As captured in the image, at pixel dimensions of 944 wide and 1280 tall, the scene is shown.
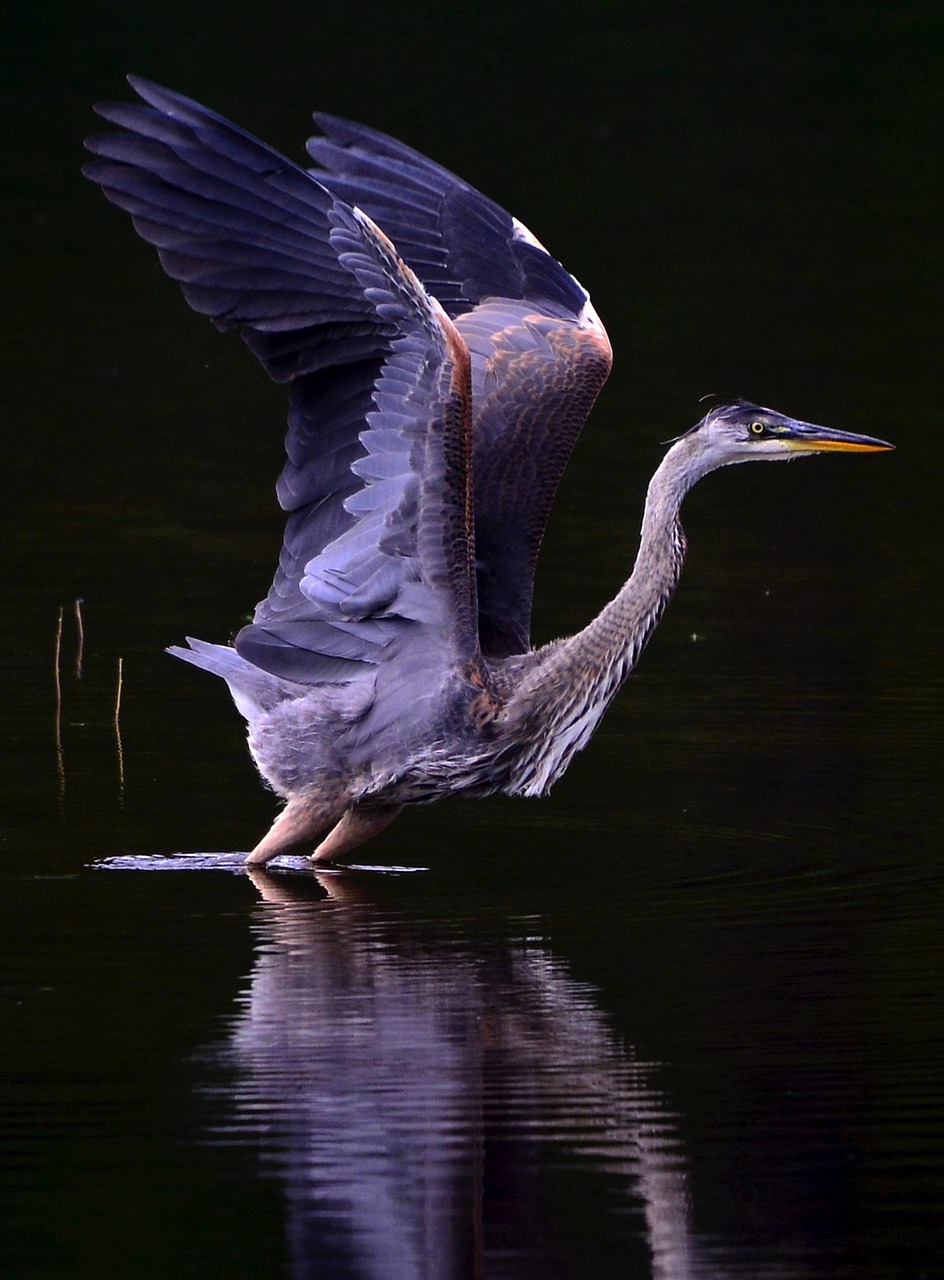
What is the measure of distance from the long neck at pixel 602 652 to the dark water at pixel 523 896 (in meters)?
0.26

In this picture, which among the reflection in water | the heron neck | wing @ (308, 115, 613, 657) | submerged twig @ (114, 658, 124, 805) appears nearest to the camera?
the reflection in water

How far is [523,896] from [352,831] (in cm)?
102

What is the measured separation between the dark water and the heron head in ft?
3.46

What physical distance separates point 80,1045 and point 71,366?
1013 centimetres

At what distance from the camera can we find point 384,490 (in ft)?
23.8

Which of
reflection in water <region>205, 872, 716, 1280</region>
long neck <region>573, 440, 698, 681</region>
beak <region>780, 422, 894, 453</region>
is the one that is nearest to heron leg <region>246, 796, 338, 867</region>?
reflection in water <region>205, 872, 716, 1280</region>

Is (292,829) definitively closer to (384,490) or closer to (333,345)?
(384,490)

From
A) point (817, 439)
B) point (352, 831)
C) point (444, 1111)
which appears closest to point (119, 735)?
point (352, 831)

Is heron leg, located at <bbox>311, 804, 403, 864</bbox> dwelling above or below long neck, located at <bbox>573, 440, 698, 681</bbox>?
below

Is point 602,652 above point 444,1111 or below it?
above

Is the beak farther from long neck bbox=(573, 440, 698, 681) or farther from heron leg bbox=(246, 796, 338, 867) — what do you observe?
heron leg bbox=(246, 796, 338, 867)

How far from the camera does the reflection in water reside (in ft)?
15.6

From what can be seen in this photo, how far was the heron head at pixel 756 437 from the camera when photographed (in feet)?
24.7

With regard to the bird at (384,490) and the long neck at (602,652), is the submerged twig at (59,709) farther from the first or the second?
the long neck at (602,652)
